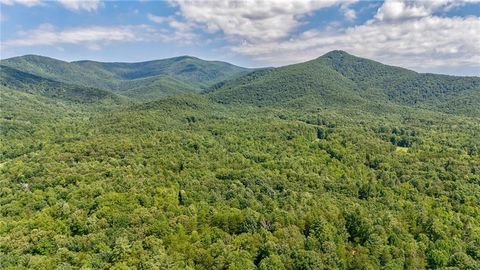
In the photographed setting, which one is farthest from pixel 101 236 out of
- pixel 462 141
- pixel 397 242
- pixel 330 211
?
pixel 462 141

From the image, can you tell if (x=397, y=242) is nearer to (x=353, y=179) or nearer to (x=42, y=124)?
(x=353, y=179)

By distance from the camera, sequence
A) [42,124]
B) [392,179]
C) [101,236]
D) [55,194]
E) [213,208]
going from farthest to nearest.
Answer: [42,124] < [392,179] < [55,194] < [213,208] < [101,236]

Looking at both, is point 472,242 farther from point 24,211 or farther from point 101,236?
point 24,211

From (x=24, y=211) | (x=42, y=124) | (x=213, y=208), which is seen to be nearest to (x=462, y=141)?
(x=213, y=208)

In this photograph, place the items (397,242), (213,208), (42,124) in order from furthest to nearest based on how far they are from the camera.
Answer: (42,124) < (213,208) < (397,242)

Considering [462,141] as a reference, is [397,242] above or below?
below

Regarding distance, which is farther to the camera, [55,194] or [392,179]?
[392,179]

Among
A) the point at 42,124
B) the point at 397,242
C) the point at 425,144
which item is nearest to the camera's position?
the point at 397,242

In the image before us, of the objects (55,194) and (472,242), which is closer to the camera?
(472,242)

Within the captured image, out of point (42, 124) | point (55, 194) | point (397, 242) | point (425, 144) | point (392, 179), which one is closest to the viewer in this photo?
point (397, 242)
